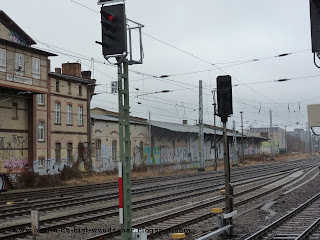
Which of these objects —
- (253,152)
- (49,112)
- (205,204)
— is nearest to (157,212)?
(205,204)

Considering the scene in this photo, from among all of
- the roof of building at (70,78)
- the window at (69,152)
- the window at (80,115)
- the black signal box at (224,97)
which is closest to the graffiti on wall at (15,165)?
the window at (69,152)

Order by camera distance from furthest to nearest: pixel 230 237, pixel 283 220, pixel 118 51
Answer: pixel 283 220, pixel 230 237, pixel 118 51

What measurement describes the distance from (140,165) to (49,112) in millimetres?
14860

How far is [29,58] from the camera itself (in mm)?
30688

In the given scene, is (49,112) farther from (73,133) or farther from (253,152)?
(253,152)

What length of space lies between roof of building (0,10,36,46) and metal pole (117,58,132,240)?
25.6 meters

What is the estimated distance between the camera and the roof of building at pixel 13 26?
96.5 feet

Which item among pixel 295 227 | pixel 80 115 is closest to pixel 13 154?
pixel 80 115

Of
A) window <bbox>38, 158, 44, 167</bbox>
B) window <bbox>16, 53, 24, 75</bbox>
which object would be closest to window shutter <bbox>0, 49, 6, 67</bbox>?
window <bbox>16, 53, 24, 75</bbox>

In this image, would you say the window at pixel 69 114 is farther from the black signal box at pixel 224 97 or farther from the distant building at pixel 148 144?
the black signal box at pixel 224 97

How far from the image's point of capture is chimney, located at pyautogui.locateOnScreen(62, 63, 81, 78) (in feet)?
128

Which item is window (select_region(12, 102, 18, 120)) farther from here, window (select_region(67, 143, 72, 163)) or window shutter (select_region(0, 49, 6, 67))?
window (select_region(67, 143, 72, 163))

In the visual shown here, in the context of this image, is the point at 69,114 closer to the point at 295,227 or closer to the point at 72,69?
the point at 72,69

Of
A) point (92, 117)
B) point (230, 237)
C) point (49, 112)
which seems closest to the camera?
point (230, 237)
